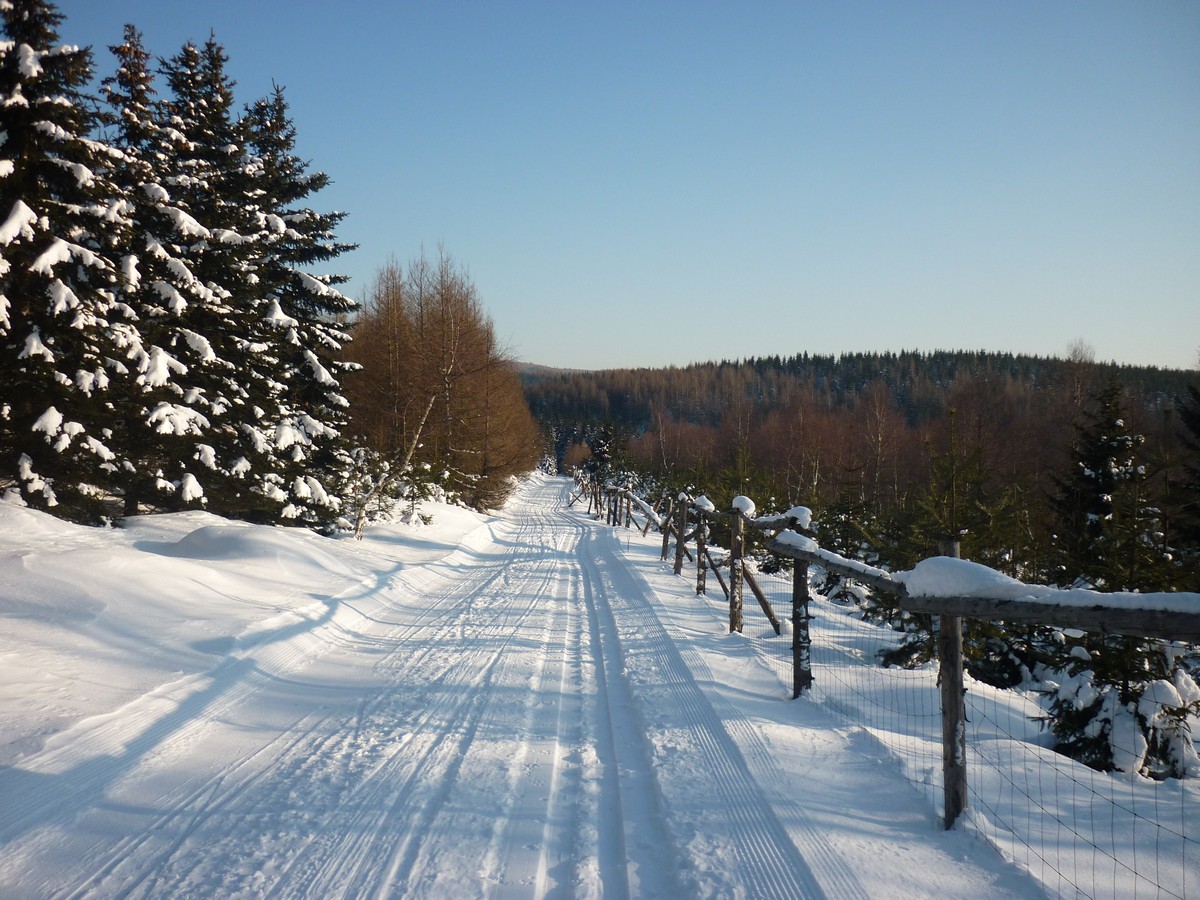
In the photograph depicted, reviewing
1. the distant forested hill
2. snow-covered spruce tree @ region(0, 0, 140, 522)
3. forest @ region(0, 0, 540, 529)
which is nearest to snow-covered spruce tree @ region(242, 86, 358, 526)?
forest @ region(0, 0, 540, 529)

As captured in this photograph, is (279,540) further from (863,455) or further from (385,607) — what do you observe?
(863,455)

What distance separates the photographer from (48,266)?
368 inches

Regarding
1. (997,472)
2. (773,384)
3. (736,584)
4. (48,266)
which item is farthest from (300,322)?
(773,384)

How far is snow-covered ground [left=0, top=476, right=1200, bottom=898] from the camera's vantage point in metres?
3.03

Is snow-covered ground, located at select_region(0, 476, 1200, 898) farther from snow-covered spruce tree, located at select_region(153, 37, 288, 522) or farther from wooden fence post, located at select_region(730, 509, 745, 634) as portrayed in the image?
snow-covered spruce tree, located at select_region(153, 37, 288, 522)

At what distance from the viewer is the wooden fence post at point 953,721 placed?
133 inches

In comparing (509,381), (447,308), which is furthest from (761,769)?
(509,381)

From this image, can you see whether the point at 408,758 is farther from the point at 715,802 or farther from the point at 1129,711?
the point at 1129,711

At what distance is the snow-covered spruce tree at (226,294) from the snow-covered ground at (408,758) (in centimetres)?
566

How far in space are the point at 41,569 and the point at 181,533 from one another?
4.73 meters

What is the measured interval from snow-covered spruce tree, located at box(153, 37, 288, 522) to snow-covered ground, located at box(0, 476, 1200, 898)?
566 centimetres

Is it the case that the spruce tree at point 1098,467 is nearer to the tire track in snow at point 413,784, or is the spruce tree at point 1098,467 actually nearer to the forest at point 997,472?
the forest at point 997,472

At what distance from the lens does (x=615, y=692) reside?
18.5 feet

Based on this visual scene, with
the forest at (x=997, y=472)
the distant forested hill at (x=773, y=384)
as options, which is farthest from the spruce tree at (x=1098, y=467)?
the distant forested hill at (x=773, y=384)
